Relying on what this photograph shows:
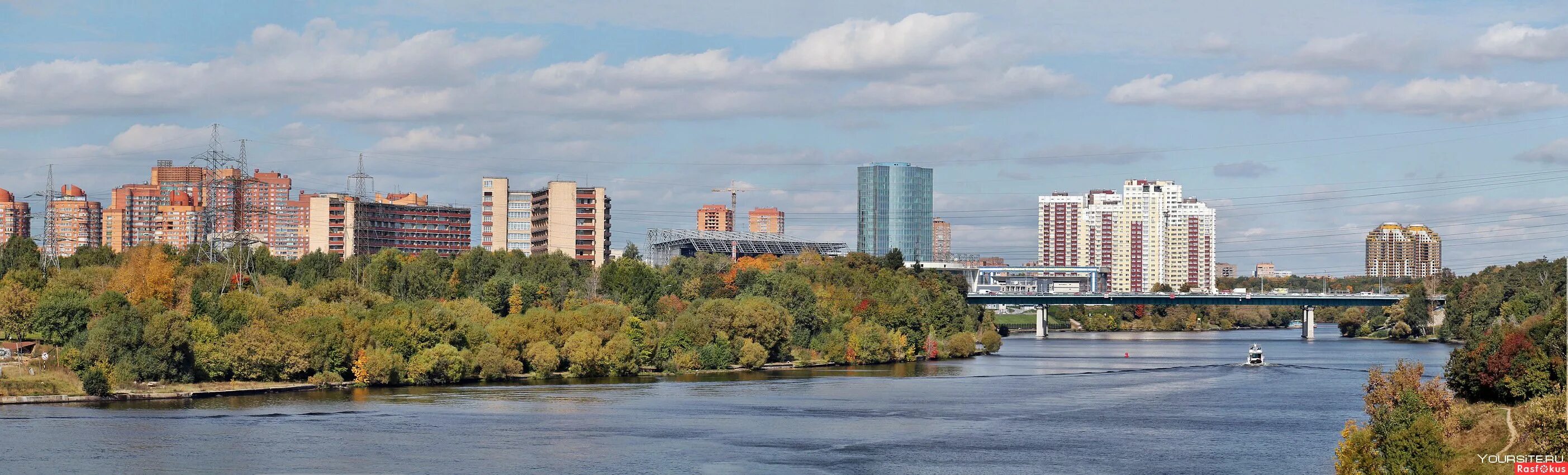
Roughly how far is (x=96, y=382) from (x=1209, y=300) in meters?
117

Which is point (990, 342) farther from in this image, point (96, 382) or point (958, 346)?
point (96, 382)

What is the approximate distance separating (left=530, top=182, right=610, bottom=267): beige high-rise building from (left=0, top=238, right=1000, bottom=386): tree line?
41839mm

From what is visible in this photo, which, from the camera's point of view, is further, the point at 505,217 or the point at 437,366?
the point at 505,217

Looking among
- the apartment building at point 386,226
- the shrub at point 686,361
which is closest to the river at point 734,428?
the shrub at point 686,361

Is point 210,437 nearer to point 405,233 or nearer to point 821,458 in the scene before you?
point 821,458

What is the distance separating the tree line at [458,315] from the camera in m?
76.4

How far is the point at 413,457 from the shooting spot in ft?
170

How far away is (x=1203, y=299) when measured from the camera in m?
158

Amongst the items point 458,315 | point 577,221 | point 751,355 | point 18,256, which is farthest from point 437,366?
point 577,221

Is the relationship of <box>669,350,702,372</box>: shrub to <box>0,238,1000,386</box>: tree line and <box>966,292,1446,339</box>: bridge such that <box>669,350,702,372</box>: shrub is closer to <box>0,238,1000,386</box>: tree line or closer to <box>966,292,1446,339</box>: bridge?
<box>0,238,1000,386</box>: tree line

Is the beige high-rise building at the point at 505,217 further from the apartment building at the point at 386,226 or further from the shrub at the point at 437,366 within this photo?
the shrub at the point at 437,366

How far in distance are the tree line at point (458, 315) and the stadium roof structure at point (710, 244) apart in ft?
147

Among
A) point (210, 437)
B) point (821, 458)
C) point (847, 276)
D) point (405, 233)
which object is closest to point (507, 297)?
point (847, 276)

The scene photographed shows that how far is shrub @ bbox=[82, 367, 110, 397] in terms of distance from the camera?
6925cm
